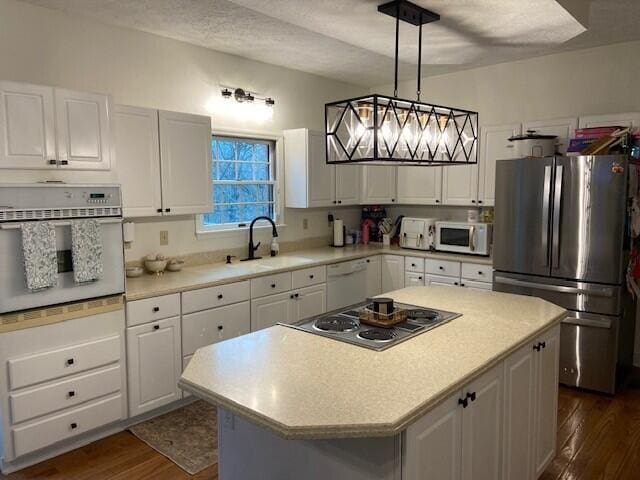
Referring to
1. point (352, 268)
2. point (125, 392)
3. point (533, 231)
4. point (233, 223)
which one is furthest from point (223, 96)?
point (533, 231)

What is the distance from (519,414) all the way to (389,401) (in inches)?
40.6

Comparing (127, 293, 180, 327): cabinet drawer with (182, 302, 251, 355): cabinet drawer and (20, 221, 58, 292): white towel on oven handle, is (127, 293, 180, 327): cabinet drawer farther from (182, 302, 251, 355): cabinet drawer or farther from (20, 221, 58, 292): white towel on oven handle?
(20, 221, 58, 292): white towel on oven handle

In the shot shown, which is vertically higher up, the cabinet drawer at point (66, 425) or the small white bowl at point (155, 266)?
the small white bowl at point (155, 266)

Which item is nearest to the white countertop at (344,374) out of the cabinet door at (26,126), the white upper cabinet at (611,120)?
the cabinet door at (26,126)

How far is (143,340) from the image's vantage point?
3.08 metres

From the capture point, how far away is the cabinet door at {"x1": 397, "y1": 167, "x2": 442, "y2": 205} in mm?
4930

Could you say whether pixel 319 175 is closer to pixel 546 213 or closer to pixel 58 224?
pixel 546 213

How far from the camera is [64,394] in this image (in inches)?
109

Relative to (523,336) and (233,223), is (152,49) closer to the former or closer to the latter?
(233,223)

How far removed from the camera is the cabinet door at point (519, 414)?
2115 mm

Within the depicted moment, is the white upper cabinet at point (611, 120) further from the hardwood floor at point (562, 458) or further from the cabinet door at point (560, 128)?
the hardwood floor at point (562, 458)

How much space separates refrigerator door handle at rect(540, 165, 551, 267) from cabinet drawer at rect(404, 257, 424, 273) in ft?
3.98

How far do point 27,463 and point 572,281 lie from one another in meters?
3.74

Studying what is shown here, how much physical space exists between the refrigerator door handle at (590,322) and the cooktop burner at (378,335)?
79.6 inches
